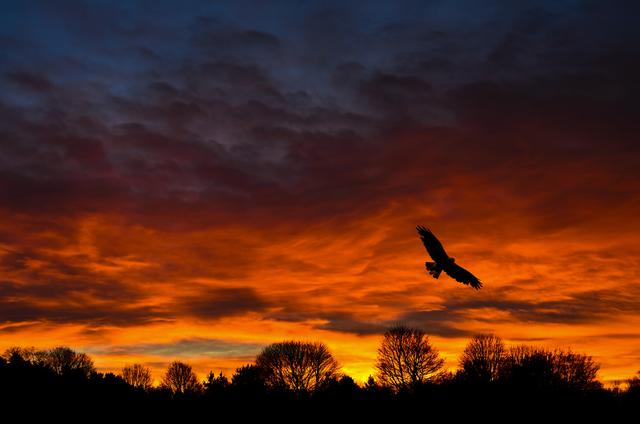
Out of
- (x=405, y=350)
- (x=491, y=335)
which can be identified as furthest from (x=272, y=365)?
(x=491, y=335)

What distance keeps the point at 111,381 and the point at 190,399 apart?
7.13m

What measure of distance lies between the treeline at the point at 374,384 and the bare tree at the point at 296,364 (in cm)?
14

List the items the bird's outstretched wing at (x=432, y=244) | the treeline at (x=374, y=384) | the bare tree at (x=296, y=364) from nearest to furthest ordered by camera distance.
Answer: the bird's outstretched wing at (x=432, y=244), the treeline at (x=374, y=384), the bare tree at (x=296, y=364)

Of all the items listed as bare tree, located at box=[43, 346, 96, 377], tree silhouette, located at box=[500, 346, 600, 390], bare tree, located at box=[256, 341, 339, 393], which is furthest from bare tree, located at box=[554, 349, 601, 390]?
bare tree, located at box=[43, 346, 96, 377]

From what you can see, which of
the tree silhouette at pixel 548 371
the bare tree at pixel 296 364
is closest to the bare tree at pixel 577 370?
the tree silhouette at pixel 548 371

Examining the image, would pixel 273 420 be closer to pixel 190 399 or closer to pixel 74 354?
pixel 190 399

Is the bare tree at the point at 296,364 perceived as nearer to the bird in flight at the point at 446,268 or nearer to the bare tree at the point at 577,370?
the bare tree at the point at 577,370

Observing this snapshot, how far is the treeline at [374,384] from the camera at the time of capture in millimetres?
46219

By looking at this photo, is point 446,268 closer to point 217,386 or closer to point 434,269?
point 434,269

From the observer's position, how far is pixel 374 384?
71.6 meters

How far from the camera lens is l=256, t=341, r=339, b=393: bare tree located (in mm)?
91938

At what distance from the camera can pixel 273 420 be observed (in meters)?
53.3

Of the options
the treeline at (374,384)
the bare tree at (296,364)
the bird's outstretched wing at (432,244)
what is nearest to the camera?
the bird's outstretched wing at (432,244)

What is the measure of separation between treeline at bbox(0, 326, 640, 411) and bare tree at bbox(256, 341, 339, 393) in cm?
14
